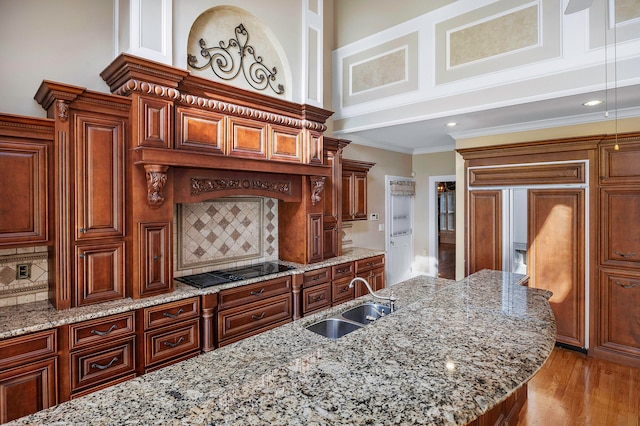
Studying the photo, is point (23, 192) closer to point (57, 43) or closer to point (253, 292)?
point (57, 43)

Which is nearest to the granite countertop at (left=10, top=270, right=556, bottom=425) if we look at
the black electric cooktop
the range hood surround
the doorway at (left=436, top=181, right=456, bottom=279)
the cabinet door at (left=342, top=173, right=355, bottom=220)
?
the black electric cooktop

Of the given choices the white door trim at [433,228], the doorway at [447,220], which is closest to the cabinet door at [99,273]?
the white door trim at [433,228]

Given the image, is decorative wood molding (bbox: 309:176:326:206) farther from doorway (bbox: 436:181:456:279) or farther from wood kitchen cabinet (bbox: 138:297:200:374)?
doorway (bbox: 436:181:456:279)

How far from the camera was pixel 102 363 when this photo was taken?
7.47 ft

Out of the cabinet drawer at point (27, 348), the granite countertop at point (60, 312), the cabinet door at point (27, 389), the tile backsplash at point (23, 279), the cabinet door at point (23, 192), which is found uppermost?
the cabinet door at point (23, 192)

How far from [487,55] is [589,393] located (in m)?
3.20

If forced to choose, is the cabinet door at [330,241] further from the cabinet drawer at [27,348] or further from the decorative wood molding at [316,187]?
→ the cabinet drawer at [27,348]

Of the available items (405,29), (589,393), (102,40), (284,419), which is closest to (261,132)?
(102,40)

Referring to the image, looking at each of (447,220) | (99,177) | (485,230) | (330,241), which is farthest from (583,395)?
(447,220)

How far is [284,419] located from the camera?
33.0 inches

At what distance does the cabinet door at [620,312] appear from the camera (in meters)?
3.36

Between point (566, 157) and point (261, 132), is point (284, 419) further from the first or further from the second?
point (566, 157)

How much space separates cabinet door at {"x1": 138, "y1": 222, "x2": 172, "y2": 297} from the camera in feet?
8.38

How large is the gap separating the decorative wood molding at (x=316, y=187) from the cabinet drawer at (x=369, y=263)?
1.02 m
